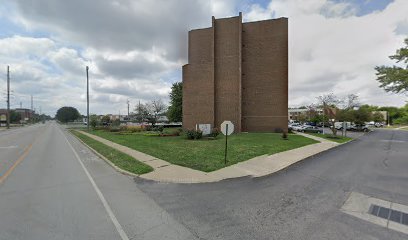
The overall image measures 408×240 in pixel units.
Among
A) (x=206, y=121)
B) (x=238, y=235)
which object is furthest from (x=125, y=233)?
(x=206, y=121)

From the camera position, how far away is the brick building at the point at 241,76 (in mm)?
30891

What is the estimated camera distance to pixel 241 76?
1246 inches

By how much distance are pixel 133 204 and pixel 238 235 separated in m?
2.81

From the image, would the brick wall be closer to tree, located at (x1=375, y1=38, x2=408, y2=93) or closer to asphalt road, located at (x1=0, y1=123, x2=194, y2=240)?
tree, located at (x1=375, y1=38, x2=408, y2=93)

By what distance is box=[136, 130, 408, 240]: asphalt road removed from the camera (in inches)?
159

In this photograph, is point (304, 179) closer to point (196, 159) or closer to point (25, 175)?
point (196, 159)

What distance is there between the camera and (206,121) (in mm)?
31469

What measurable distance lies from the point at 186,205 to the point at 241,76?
2831cm

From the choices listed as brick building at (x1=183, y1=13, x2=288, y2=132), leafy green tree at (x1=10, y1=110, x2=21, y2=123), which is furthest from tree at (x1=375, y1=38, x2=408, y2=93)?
leafy green tree at (x1=10, y1=110, x2=21, y2=123)

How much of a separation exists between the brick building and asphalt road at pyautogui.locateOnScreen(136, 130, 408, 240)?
22.5 meters

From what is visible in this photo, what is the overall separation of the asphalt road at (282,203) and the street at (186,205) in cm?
2

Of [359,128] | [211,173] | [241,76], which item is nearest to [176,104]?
[241,76]

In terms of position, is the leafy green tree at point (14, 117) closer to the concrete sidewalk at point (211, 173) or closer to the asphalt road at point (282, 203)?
the concrete sidewalk at point (211, 173)

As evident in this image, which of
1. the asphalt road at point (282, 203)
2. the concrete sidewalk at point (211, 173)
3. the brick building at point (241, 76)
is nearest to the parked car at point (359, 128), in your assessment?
the brick building at point (241, 76)
